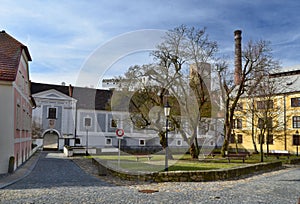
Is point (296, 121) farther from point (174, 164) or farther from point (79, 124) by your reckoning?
point (79, 124)

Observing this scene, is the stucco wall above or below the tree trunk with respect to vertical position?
above

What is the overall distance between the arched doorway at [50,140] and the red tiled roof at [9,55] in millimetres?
24855

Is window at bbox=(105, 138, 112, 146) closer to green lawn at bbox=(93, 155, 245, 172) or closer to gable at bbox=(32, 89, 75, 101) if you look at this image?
gable at bbox=(32, 89, 75, 101)

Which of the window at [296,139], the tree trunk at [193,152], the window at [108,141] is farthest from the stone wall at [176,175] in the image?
the window at [108,141]

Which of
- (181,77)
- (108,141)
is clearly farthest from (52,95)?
(181,77)

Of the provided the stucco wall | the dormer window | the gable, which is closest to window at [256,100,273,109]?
the stucco wall

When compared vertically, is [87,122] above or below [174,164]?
above

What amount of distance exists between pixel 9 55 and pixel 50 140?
27.9 meters

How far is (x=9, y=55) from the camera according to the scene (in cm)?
1579

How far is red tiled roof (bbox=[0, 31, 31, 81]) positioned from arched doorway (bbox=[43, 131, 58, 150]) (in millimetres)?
24855

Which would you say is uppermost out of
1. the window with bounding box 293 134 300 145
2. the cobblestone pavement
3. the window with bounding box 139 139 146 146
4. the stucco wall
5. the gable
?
the gable

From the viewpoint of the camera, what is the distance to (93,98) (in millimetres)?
44875

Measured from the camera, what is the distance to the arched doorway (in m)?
41.4

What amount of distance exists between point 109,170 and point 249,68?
14.8 meters
